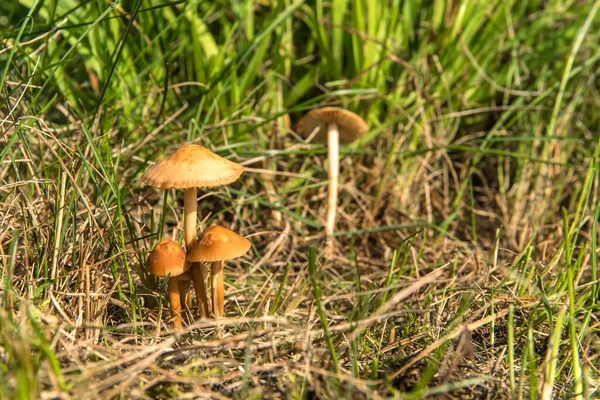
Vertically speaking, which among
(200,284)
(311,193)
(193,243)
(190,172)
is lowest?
(311,193)

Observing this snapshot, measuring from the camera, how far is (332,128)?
2.71 meters

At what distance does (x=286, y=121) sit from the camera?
2795mm

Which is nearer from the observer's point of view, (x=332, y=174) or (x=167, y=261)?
(x=167, y=261)

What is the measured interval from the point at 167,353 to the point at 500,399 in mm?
900

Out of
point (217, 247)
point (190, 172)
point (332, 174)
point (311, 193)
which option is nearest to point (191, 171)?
point (190, 172)

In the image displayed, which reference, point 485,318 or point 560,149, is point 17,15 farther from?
point 560,149

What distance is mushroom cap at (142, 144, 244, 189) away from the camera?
→ 64.4 inches

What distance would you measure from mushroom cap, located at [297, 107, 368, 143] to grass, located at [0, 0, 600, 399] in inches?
2.9

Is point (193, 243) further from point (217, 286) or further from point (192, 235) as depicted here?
point (217, 286)

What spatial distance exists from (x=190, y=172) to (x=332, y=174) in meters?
1.13

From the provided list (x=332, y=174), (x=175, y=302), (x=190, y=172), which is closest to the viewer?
(x=190, y=172)

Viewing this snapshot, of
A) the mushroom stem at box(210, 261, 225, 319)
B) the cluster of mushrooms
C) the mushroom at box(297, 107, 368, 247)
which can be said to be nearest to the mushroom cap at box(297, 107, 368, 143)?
the mushroom at box(297, 107, 368, 247)

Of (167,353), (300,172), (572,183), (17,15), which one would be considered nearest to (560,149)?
(572,183)

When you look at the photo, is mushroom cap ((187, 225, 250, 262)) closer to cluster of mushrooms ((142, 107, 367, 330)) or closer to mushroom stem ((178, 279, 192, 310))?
cluster of mushrooms ((142, 107, 367, 330))
